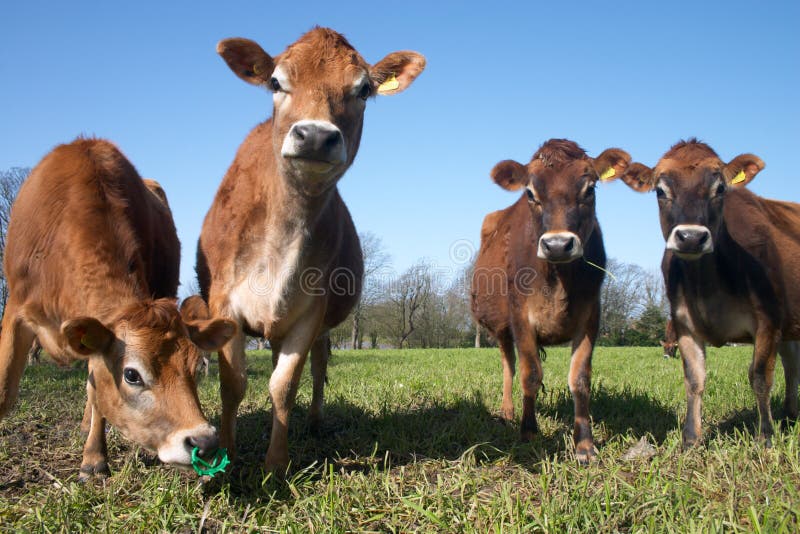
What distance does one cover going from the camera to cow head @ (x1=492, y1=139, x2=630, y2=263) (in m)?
5.25

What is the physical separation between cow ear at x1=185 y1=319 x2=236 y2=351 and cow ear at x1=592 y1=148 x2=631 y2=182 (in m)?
4.02

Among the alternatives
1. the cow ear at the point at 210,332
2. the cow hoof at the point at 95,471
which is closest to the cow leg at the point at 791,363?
the cow ear at the point at 210,332

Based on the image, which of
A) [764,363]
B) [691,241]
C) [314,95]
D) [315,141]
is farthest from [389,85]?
[764,363]

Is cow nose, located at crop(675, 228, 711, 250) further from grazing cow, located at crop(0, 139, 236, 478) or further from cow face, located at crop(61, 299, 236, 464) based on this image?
cow face, located at crop(61, 299, 236, 464)

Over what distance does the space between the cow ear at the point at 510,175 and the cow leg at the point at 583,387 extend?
4.92 ft

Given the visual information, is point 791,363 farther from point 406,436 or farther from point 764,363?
point 406,436

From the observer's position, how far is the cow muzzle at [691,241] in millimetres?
5121

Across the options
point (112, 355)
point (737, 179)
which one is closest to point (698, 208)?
point (737, 179)

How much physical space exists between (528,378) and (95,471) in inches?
144

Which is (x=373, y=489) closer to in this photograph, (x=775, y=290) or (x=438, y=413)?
(x=438, y=413)

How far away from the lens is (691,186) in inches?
219

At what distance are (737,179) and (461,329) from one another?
5217 centimetres

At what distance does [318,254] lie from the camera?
4.74 m

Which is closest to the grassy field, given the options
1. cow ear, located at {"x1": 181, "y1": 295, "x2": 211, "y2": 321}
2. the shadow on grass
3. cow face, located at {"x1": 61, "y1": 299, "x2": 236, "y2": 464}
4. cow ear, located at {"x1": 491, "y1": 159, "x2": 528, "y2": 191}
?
the shadow on grass
